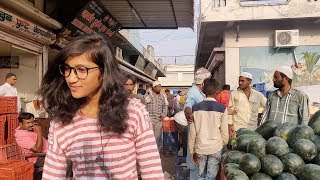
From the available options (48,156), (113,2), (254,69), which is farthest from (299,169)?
(254,69)

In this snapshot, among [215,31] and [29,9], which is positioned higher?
[215,31]

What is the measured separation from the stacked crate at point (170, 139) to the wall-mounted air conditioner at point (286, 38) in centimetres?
650

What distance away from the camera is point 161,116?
9258 mm

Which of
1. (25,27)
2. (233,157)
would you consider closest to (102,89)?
(233,157)

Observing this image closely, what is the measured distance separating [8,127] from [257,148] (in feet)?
10.7

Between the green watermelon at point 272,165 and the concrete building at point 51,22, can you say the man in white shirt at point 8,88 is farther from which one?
the green watermelon at point 272,165

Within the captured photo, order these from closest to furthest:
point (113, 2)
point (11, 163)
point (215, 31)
A: 1. point (11, 163)
2. point (113, 2)
3. point (215, 31)

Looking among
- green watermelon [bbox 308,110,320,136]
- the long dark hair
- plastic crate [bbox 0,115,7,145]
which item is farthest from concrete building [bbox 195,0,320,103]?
the long dark hair

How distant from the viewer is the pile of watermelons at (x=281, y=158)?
10.3 feet

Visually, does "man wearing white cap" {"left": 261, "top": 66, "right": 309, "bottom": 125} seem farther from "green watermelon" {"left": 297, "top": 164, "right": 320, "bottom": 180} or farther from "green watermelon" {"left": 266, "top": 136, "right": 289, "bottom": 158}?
"green watermelon" {"left": 297, "top": 164, "right": 320, "bottom": 180}

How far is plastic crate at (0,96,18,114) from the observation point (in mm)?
4696

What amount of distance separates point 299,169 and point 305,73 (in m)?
11.2

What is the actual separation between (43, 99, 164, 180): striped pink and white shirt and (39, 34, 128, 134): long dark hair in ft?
0.15

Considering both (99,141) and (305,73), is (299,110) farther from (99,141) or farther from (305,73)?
(305,73)
